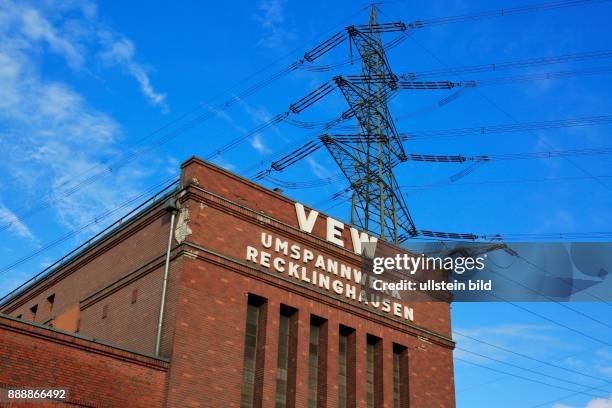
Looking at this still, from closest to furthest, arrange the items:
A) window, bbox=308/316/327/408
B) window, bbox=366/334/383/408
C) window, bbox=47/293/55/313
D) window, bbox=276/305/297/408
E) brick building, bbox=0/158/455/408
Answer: brick building, bbox=0/158/455/408 < window, bbox=276/305/297/408 < window, bbox=308/316/327/408 < window, bbox=366/334/383/408 < window, bbox=47/293/55/313

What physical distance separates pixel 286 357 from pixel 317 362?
1556mm

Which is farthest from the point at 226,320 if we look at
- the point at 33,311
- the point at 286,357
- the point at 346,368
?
the point at 33,311

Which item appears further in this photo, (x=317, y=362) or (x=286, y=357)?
(x=317, y=362)

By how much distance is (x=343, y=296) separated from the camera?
2948cm

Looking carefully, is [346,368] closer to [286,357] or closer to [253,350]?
[286,357]

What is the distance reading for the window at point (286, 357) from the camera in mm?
26141

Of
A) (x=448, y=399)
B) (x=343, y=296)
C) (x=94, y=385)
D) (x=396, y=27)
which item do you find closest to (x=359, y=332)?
(x=343, y=296)

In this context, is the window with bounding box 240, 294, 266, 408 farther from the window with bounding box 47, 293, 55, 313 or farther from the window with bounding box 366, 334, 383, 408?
the window with bounding box 47, 293, 55, 313

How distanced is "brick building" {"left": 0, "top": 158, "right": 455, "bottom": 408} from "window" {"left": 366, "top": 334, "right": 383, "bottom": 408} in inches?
1.9

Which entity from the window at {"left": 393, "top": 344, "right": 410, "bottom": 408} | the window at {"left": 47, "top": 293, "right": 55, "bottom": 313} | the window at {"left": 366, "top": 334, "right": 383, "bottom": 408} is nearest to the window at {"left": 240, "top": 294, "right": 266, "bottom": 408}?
the window at {"left": 366, "top": 334, "right": 383, "bottom": 408}

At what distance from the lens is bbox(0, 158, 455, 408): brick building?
2186cm

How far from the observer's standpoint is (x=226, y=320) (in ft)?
82.3

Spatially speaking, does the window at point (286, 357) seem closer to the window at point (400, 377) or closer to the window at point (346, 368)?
the window at point (346, 368)

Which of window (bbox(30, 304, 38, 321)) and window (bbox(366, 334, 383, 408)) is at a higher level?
window (bbox(30, 304, 38, 321))
